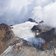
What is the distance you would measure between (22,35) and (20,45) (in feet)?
36.8

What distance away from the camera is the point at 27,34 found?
67.4 meters

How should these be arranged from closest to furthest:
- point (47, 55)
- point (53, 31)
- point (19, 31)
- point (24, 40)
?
point (47, 55) → point (24, 40) → point (53, 31) → point (19, 31)

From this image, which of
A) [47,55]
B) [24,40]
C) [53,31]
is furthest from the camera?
[53,31]

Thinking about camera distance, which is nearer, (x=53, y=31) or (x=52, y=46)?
(x=52, y=46)

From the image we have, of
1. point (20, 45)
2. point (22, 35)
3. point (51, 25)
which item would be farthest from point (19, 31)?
point (20, 45)

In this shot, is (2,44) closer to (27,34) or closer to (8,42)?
(8,42)

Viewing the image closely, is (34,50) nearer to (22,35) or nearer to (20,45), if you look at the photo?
(20,45)

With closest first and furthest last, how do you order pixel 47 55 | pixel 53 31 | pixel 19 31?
pixel 47 55 < pixel 53 31 < pixel 19 31

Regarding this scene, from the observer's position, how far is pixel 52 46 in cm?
5584

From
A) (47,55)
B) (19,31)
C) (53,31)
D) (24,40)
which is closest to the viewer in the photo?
(47,55)

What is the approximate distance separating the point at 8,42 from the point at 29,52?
10.4 m

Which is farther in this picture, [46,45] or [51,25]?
[51,25]

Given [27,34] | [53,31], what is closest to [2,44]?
[27,34]

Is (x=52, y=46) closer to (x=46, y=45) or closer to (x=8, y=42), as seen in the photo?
(x=46, y=45)
